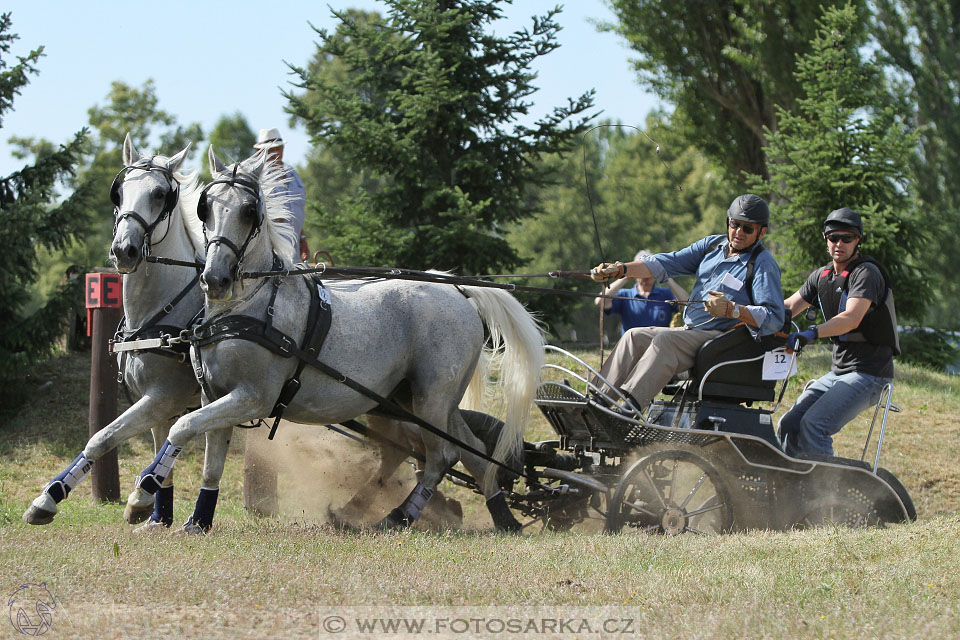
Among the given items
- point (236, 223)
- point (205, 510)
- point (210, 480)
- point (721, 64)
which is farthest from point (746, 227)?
point (721, 64)

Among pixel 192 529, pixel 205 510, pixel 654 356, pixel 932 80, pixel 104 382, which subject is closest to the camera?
pixel 192 529

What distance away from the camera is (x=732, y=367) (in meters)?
6.23

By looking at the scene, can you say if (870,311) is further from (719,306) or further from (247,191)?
(247,191)

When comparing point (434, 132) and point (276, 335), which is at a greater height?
point (434, 132)

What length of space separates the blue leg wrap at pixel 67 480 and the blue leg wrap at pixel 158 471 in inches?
12.8

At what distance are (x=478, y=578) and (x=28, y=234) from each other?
872cm

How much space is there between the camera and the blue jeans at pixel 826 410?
6445mm

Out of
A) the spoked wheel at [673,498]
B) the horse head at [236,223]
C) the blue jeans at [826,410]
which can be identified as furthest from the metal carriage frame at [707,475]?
the horse head at [236,223]

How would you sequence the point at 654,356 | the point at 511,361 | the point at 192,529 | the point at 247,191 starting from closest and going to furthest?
the point at 247,191 < the point at 192,529 < the point at 654,356 < the point at 511,361

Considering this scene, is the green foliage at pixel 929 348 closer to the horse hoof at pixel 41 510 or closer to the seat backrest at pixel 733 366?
the seat backrest at pixel 733 366

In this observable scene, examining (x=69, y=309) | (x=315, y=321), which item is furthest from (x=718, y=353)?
(x=69, y=309)

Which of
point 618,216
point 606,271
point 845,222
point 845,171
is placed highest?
point 618,216

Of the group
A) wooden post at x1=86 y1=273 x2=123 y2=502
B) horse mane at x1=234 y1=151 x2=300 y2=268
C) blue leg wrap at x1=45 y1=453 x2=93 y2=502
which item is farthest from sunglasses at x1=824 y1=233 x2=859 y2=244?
wooden post at x1=86 y1=273 x2=123 y2=502

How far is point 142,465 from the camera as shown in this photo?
9.77m
